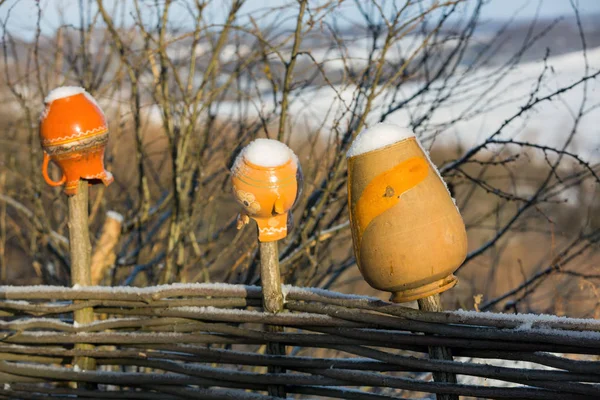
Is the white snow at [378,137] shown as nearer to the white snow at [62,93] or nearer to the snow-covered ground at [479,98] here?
the snow-covered ground at [479,98]

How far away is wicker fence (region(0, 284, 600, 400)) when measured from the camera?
1712 millimetres

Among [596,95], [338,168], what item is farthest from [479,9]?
[338,168]

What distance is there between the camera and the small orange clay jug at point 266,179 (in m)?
1.90

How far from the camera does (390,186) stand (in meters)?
1.69

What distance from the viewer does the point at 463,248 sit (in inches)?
67.1

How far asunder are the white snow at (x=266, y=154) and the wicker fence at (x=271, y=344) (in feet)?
1.40

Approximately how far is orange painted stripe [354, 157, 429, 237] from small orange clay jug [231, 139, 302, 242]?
288mm

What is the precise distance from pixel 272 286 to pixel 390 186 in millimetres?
563

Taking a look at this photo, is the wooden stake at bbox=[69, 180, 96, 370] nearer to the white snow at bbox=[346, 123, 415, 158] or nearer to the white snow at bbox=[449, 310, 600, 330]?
the white snow at bbox=[346, 123, 415, 158]

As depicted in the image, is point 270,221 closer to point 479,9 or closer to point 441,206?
point 441,206

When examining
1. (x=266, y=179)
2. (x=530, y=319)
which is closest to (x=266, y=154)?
(x=266, y=179)

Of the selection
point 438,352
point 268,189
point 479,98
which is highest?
point 479,98

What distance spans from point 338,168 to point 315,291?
0.87 meters

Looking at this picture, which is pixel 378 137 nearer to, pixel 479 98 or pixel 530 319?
pixel 530 319
